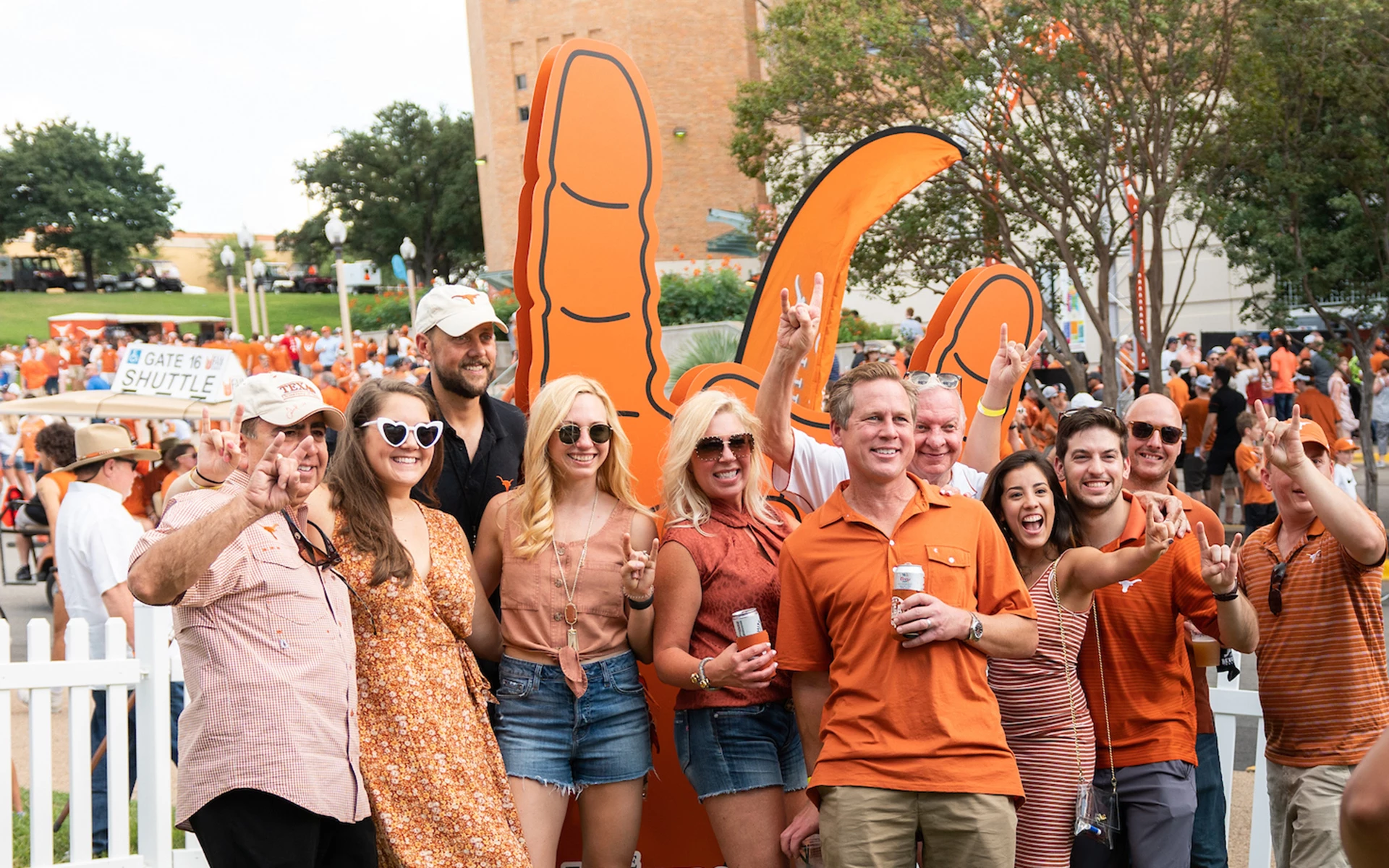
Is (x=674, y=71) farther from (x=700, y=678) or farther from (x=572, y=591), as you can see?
(x=700, y=678)

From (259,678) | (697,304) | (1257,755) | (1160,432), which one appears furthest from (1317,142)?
(259,678)

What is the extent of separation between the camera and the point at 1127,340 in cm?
2427

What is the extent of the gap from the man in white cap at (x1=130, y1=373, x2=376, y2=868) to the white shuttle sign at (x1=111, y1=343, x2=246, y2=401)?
31.3ft

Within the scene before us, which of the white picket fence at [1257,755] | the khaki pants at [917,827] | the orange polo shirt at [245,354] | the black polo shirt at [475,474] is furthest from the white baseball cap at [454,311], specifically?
the orange polo shirt at [245,354]

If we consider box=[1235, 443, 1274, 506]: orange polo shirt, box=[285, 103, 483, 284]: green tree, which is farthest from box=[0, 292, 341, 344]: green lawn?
box=[1235, 443, 1274, 506]: orange polo shirt

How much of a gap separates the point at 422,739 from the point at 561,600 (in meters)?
0.59

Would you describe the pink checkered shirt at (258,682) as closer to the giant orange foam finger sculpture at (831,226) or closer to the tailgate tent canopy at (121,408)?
the giant orange foam finger sculpture at (831,226)

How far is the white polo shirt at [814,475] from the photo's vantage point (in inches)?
168

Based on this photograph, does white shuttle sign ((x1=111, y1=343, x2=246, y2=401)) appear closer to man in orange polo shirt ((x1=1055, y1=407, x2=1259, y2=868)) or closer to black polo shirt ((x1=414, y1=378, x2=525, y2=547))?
black polo shirt ((x1=414, y1=378, x2=525, y2=547))

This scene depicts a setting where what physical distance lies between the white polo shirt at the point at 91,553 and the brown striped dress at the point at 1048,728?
4479 millimetres

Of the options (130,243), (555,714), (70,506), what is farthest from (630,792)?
(130,243)

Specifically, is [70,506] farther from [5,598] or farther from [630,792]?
[5,598]

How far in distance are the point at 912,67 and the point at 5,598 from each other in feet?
37.4

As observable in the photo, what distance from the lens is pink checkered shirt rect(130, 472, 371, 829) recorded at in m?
2.98
